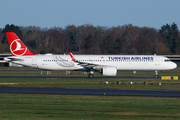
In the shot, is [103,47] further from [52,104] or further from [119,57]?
[52,104]

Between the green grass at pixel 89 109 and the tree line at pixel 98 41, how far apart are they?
96443 millimetres

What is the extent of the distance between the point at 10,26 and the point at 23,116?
134m

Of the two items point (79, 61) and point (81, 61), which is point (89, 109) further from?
point (81, 61)

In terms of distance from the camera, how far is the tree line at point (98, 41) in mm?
123756

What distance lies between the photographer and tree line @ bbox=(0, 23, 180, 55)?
4872 inches

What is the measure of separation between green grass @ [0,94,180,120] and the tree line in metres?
96.4

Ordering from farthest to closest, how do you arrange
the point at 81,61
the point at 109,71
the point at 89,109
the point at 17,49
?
the point at 17,49, the point at 81,61, the point at 109,71, the point at 89,109

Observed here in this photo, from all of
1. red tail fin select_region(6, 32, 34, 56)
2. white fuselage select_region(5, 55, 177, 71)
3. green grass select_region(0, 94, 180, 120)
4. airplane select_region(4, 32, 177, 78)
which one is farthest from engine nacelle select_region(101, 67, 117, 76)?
green grass select_region(0, 94, 180, 120)

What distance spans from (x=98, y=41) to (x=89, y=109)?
118 m

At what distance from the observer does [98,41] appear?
5325 inches

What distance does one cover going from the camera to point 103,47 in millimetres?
124750

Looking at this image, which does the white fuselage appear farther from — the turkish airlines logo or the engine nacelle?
the engine nacelle

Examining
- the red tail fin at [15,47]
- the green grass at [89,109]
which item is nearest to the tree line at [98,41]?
the red tail fin at [15,47]

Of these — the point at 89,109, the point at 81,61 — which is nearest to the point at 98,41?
the point at 81,61
